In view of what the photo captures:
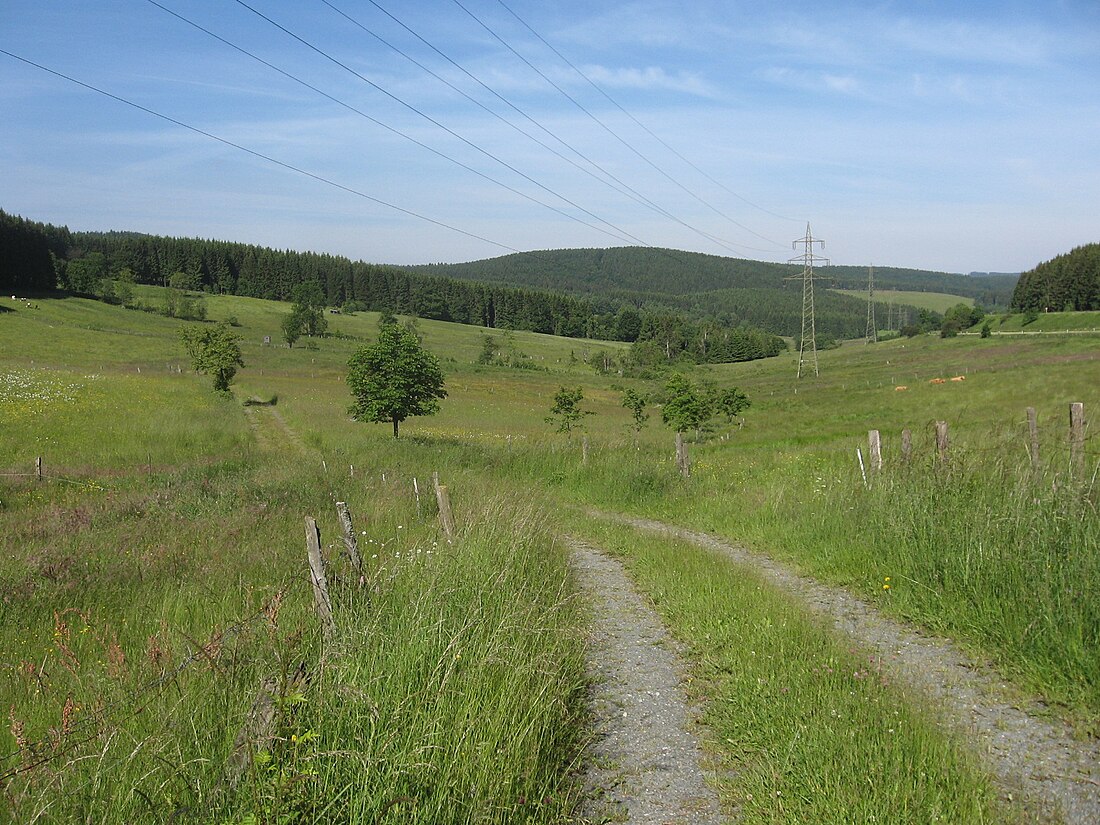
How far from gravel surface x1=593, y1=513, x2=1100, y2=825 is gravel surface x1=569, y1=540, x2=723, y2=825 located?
1.74 meters

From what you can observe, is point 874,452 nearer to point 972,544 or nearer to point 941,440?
point 941,440

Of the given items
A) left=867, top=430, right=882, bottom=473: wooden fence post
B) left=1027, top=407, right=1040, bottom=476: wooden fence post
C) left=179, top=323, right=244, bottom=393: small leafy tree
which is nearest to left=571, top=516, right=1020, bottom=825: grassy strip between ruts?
left=1027, top=407, right=1040, bottom=476: wooden fence post

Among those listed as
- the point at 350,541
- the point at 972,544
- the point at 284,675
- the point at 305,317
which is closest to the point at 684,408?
the point at 972,544

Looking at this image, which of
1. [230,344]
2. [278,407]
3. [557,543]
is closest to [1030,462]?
[557,543]

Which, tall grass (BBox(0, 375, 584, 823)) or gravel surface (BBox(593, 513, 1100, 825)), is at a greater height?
tall grass (BBox(0, 375, 584, 823))

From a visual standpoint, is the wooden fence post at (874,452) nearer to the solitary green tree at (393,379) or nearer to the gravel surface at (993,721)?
the gravel surface at (993,721)

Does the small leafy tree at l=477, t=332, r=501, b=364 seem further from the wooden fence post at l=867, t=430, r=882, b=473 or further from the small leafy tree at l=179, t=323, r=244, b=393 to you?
the wooden fence post at l=867, t=430, r=882, b=473

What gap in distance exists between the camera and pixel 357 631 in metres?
5.02

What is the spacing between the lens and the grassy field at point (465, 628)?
3830mm

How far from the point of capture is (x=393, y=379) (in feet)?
119

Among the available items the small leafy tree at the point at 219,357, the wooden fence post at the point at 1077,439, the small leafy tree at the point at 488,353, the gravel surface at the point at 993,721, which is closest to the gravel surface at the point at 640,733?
the gravel surface at the point at 993,721

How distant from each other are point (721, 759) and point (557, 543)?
6.01 meters

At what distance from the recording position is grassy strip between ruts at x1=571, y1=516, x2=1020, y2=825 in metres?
4.15

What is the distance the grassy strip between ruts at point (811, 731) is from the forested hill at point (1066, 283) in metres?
139
